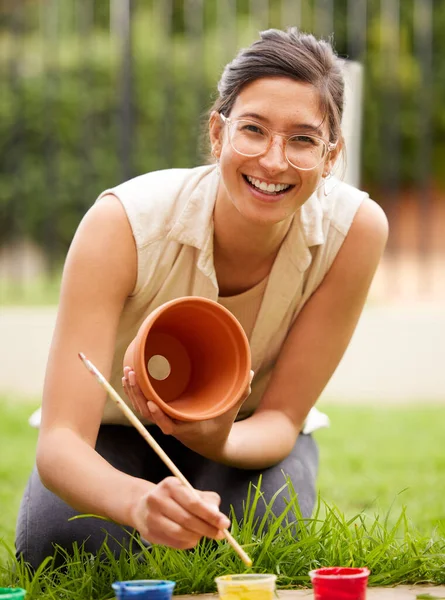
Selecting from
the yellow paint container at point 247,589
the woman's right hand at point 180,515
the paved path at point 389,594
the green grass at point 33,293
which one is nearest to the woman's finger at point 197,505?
the woman's right hand at point 180,515

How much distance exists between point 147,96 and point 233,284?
21.7 feet

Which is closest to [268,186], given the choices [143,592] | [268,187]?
[268,187]

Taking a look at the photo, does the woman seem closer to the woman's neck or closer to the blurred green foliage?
the woman's neck

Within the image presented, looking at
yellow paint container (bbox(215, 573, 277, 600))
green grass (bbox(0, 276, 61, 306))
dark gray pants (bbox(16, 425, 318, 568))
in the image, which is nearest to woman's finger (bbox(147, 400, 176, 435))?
yellow paint container (bbox(215, 573, 277, 600))

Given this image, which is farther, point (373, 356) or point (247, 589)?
Answer: point (373, 356)

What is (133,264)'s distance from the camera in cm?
248

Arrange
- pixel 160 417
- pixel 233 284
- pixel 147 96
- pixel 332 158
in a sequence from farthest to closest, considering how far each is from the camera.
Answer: pixel 147 96
pixel 233 284
pixel 332 158
pixel 160 417

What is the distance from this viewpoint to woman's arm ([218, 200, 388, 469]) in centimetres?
264

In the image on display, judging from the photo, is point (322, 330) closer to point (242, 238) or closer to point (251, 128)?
point (242, 238)

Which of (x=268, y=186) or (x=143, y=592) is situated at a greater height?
(x=268, y=186)

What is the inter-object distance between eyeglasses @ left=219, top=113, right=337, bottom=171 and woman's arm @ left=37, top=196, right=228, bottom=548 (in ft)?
1.13

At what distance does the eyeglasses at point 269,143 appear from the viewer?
232 cm

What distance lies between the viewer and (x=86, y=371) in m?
2.33

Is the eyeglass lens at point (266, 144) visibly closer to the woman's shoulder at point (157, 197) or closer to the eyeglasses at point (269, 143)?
Result: the eyeglasses at point (269, 143)
